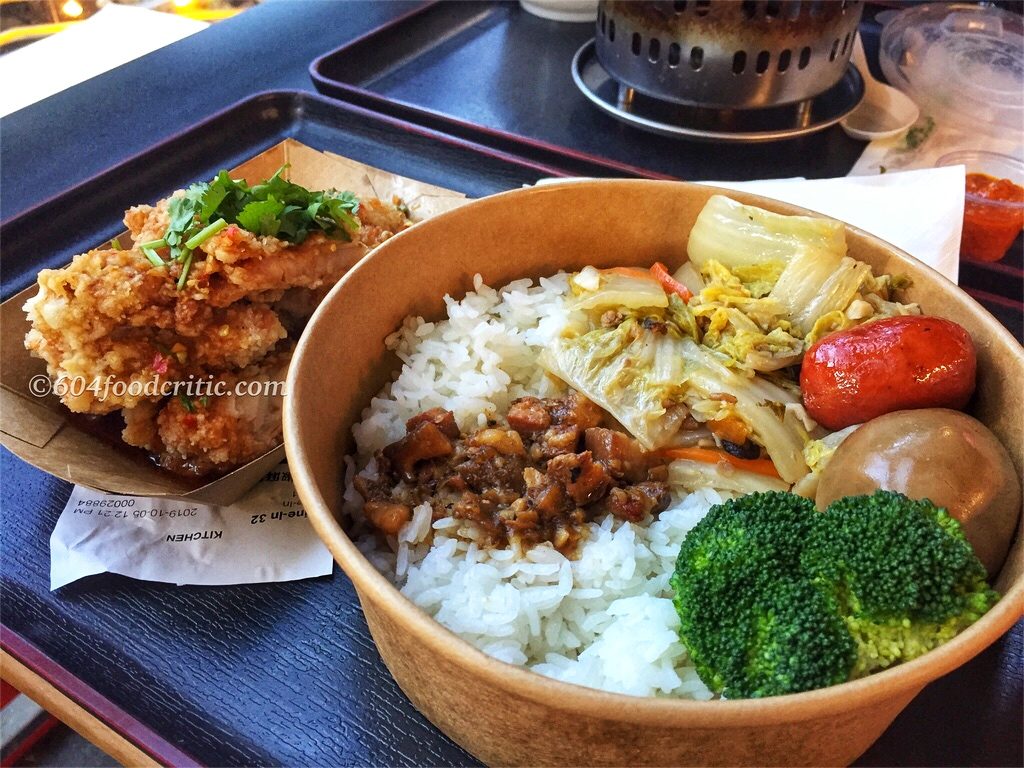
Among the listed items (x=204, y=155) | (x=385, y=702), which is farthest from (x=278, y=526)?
(x=204, y=155)

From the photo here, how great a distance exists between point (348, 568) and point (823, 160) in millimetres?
2464

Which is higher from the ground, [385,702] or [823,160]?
[823,160]

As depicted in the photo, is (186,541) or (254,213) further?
(254,213)

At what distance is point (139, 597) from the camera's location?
156 centimetres

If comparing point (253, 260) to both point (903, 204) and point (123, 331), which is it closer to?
point (123, 331)

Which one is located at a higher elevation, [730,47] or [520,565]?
[730,47]

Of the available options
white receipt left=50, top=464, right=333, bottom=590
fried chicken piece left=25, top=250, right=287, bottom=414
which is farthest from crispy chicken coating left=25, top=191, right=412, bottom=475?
white receipt left=50, top=464, right=333, bottom=590

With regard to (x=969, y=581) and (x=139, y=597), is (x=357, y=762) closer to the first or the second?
(x=139, y=597)

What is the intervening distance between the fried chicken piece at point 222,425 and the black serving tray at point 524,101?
4.34ft

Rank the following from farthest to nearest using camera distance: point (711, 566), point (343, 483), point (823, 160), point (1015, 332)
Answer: point (823, 160) < point (1015, 332) < point (343, 483) < point (711, 566)

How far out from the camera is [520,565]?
54.4 inches

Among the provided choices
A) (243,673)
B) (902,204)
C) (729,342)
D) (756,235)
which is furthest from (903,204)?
(243,673)

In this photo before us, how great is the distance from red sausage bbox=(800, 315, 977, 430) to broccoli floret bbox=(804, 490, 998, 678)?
33 centimetres

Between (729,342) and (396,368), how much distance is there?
766 millimetres
